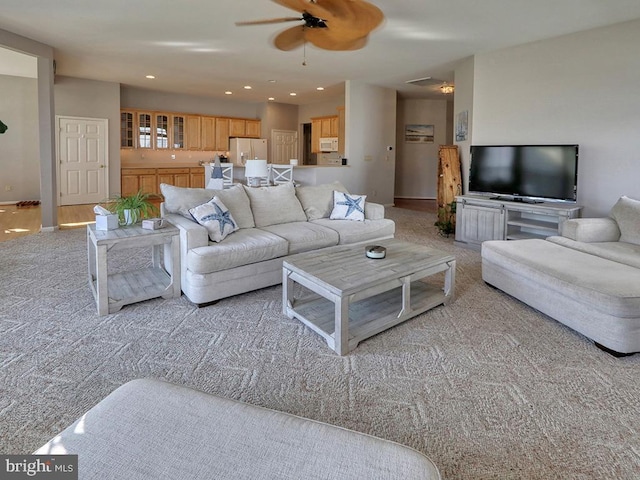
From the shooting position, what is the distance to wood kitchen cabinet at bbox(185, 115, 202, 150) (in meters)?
10.1

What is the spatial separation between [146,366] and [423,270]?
1934 mm

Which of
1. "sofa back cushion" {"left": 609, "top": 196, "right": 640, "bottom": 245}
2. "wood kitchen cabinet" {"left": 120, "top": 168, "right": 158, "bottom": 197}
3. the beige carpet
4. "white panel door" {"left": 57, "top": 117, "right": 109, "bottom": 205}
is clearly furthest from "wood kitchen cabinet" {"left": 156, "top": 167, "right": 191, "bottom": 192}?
"sofa back cushion" {"left": 609, "top": 196, "right": 640, "bottom": 245}

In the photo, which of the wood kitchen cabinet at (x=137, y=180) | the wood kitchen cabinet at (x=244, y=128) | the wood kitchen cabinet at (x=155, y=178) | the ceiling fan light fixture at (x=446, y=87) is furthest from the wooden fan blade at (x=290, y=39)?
the wood kitchen cabinet at (x=244, y=128)

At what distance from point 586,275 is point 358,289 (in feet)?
5.24

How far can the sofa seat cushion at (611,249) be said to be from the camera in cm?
306

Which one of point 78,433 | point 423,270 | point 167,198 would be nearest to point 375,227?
point 423,270

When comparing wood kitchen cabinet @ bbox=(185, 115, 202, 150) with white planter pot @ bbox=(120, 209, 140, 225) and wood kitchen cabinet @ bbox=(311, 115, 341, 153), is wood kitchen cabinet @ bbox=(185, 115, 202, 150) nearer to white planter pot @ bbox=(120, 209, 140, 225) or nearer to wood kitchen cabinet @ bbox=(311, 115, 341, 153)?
wood kitchen cabinet @ bbox=(311, 115, 341, 153)

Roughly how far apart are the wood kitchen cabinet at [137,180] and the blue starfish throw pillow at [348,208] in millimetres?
6114

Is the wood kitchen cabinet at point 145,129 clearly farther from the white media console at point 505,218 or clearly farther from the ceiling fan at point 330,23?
the white media console at point 505,218

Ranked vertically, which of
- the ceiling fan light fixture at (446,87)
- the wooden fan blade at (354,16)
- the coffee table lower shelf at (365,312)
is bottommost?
the coffee table lower shelf at (365,312)

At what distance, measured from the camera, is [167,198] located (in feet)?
11.9

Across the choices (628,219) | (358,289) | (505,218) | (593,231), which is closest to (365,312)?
(358,289)

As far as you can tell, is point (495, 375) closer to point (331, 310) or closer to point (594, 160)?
point (331, 310)

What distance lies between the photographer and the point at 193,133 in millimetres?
10195
